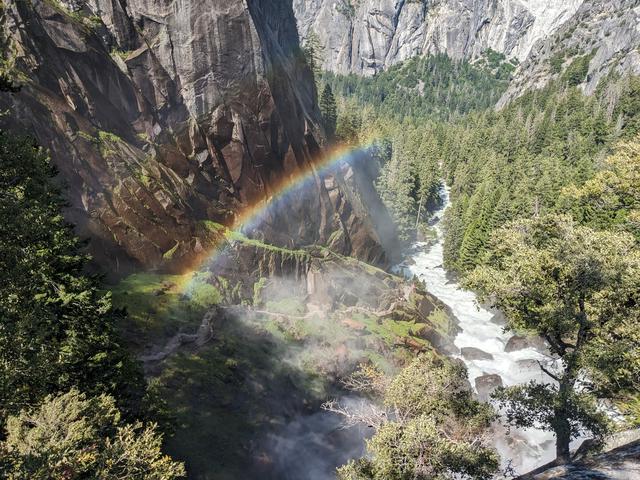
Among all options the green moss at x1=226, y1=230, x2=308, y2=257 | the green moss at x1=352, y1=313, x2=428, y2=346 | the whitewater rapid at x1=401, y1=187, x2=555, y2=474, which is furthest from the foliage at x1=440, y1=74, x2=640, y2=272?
the green moss at x1=226, y1=230, x2=308, y2=257

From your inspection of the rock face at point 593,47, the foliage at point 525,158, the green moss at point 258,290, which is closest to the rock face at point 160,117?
the green moss at point 258,290

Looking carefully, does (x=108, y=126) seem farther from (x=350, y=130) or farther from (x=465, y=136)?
(x=465, y=136)

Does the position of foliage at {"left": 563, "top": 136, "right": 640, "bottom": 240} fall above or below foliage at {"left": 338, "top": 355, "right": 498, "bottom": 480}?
above

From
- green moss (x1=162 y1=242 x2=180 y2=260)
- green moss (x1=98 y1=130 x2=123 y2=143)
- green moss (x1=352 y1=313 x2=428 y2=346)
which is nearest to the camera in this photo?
green moss (x1=98 y1=130 x2=123 y2=143)

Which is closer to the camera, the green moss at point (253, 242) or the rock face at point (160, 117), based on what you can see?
the rock face at point (160, 117)

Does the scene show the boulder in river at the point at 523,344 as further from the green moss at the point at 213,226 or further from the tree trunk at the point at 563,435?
the green moss at the point at 213,226

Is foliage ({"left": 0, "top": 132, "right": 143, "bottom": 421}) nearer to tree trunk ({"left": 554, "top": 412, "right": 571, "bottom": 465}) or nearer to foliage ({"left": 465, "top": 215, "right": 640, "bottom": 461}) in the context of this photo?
foliage ({"left": 465, "top": 215, "right": 640, "bottom": 461})

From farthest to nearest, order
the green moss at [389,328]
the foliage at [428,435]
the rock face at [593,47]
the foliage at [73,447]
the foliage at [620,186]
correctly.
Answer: the rock face at [593,47], the green moss at [389,328], the foliage at [620,186], the foliage at [428,435], the foliage at [73,447]
